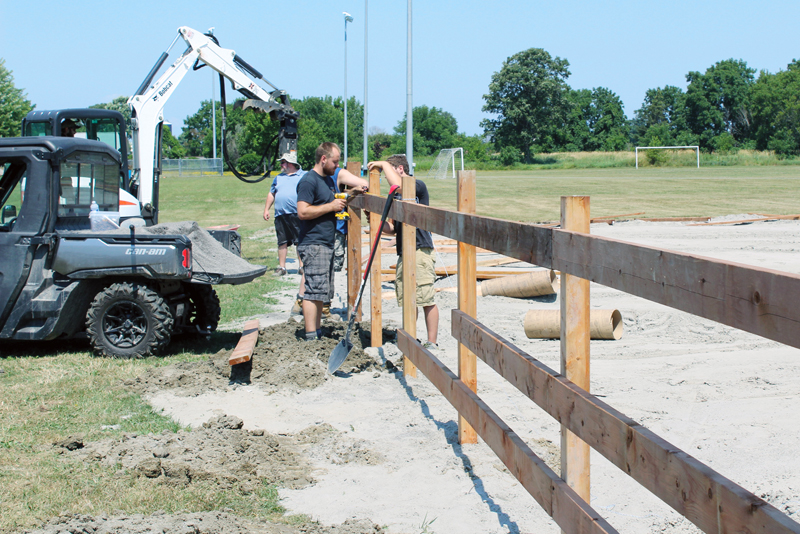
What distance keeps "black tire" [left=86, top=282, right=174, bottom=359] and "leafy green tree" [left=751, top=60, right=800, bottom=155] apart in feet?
275

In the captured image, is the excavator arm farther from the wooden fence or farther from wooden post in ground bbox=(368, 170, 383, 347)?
the wooden fence

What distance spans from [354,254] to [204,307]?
1675mm

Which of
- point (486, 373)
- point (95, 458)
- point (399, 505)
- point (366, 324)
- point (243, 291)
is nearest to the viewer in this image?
point (399, 505)

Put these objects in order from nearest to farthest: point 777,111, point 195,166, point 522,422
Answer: point 522,422
point 195,166
point 777,111

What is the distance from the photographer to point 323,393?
19.1 ft

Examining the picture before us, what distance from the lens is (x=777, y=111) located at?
283 ft

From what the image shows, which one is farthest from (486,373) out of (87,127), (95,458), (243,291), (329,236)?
(87,127)

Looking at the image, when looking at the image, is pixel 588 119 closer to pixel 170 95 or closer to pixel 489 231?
pixel 170 95

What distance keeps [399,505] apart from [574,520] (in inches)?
49.9

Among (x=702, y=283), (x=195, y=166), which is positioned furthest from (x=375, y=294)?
(x=195, y=166)

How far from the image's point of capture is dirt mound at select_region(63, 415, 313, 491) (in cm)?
401

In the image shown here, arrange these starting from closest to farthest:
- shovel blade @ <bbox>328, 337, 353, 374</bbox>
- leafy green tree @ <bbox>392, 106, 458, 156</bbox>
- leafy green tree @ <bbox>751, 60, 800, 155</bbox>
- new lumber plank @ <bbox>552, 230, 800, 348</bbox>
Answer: new lumber plank @ <bbox>552, 230, 800, 348</bbox> < shovel blade @ <bbox>328, 337, 353, 374</bbox> < leafy green tree @ <bbox>751, 60, 800, 155</bbox> < leafy green tree @ <bbox>392, 106, 458, 156</bbox>

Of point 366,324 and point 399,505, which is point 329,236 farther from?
point 399,505

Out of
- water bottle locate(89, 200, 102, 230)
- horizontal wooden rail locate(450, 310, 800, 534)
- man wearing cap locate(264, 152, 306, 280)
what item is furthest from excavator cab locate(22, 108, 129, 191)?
horizontal wooden rail locate(450, 310, 800, 534)
